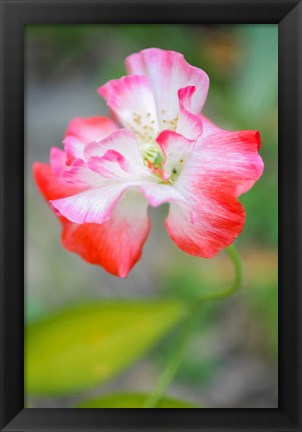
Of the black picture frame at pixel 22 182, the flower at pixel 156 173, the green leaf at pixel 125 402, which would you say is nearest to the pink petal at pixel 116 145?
the flower at pixel 156 173

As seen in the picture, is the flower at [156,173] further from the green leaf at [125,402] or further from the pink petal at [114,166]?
the green leaf at [125,402]

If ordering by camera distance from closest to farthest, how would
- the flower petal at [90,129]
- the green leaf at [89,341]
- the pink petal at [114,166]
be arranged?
the pink petal at [114,166]
the flower petal at [90,129]
the green leaf at [89,341]

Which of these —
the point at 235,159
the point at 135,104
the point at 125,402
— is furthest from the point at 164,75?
the point at 125,402

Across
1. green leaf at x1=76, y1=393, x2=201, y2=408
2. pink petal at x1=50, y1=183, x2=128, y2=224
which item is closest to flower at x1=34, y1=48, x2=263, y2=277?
pink petal at x1=50, y1=183, x2=128, y2=224

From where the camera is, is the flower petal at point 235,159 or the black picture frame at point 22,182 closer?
the flower petal at point 235,159

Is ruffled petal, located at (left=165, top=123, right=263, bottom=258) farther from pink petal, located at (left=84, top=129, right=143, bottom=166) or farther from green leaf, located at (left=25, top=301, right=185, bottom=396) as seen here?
green leaf, located at (left=25, top=301, right=185, bottom=396)

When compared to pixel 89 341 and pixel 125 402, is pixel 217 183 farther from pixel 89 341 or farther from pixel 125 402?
pixel 89 341

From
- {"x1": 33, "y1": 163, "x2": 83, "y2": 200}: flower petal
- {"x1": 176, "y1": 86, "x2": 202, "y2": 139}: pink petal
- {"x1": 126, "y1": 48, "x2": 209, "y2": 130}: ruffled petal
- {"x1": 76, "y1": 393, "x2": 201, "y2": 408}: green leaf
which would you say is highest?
{"x1": 126, "y1": 48, "x2": 209, "y2": 130}: ruffled petal
